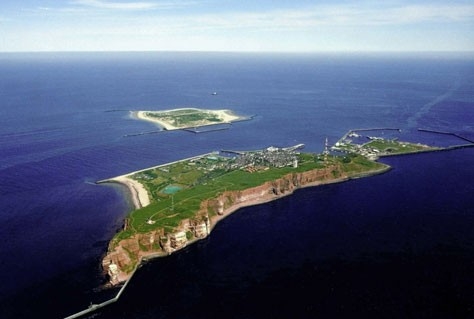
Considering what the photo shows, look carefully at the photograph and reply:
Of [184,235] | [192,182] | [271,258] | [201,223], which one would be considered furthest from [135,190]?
[271,258]

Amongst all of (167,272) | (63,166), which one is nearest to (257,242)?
(167,272)

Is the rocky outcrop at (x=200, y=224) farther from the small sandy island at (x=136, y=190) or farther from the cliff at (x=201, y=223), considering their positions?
the small sandy island at (x=136, y=190)

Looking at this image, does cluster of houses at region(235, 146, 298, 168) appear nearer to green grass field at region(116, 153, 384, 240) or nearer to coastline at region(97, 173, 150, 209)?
green grass field at region(116, 153, 384, 240)

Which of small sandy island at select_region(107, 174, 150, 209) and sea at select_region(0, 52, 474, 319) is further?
small sandy island at select_region(107, 174, 150, 209)

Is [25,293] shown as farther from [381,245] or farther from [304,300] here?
[381,245]

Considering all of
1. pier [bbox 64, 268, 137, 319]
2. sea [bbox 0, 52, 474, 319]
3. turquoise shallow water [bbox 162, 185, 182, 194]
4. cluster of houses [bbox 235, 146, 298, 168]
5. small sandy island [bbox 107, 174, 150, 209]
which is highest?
cluster of houses [bbox 235, 146, 298, 168]

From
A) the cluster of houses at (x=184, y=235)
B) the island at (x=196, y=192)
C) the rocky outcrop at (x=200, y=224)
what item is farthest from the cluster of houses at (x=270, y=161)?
the cluster of houses at (x=184, y=235)

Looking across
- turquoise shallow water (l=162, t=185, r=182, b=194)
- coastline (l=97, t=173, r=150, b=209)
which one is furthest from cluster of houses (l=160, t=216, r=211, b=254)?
turquoise shallow water (l=162, t=185, r=182, b=194)
